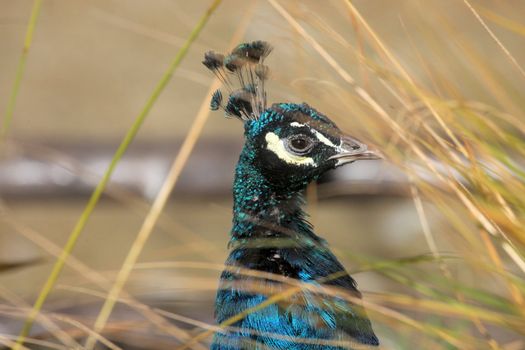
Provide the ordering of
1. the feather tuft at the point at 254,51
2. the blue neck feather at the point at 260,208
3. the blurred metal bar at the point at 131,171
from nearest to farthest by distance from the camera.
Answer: the feather tuft at the point at 254,51, the blue neck feather at the point at 260,208, the blurred metal bar at the point at 131,171

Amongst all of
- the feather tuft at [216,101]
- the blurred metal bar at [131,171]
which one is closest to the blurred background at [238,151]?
the blurred metal bar at [131,171]

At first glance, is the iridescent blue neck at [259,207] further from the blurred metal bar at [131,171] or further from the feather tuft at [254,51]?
the blurred metal bar at [131,171]

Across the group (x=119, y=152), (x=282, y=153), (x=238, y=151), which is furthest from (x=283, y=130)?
(x=238, y=151)

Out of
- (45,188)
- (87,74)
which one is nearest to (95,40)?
(87,74)

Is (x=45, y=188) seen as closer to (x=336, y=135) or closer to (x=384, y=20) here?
(x=384, y=20)

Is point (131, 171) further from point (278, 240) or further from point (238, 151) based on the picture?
point (278, 240)

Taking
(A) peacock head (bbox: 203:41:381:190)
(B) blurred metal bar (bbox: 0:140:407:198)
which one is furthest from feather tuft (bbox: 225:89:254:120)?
(B) blurred metal bar (bbox: 0:140:407:198)
